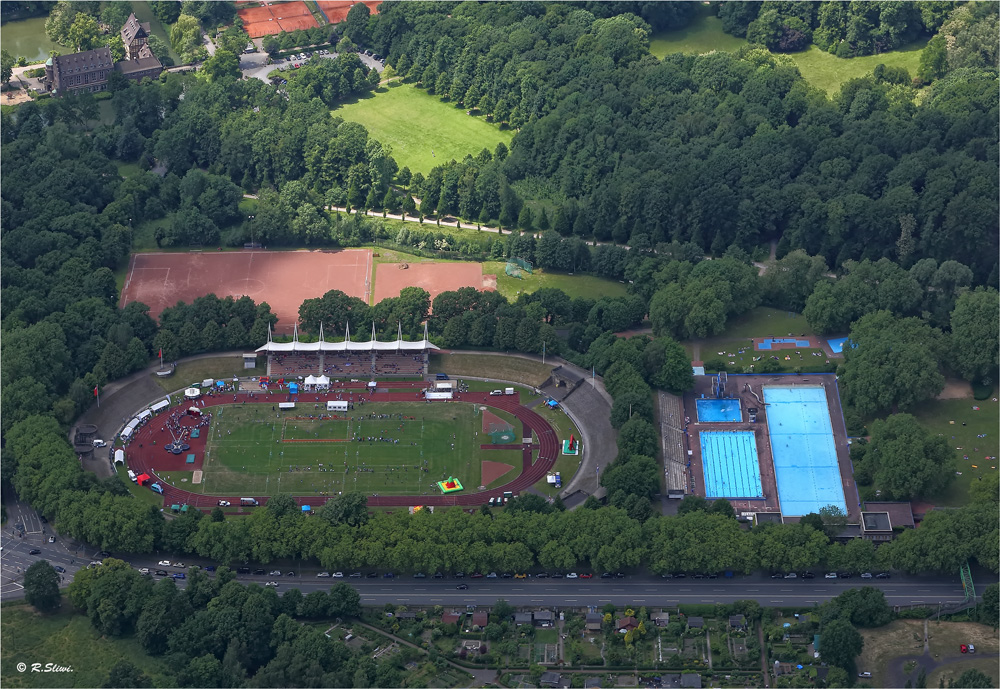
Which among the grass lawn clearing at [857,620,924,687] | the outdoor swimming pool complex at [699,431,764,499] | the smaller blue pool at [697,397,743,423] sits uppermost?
the smaller blue pool at [697,397,743,423]

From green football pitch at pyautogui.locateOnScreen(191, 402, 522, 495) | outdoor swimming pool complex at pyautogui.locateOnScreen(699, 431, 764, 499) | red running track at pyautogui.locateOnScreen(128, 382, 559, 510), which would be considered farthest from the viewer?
green football pitch at pyautogui.locateOnScreen(191, 402, 522, 495)

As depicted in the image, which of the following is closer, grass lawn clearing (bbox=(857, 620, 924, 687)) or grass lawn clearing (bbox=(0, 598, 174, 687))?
grass lawn clearing (bbox=(0, 598, 174, 687))

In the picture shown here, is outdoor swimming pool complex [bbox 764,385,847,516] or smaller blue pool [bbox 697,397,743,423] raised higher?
smaller blue pool [bbox 697,397,743,423]

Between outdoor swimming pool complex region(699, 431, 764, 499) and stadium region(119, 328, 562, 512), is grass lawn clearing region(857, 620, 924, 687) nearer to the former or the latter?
outdoor swimming pool complex region(699, 431, 764, 499)

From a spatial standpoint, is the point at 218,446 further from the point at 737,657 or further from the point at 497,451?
the point at 737,657

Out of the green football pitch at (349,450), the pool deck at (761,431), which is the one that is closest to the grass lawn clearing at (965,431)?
the pool deck at (761,431)

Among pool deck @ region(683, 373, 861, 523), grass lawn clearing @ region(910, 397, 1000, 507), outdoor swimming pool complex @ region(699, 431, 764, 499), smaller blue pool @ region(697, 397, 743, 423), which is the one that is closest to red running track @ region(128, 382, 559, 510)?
pool deck @ region(683, 373, 861, 523)

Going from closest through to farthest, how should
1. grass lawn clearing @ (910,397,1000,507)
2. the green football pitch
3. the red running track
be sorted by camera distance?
the red running track, grass lawn clearing @ (910,397,1000,507), the green football pitch

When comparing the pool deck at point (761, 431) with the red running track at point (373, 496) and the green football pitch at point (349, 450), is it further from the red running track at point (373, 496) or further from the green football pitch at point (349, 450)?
the green football pitch at point (349, 450)
